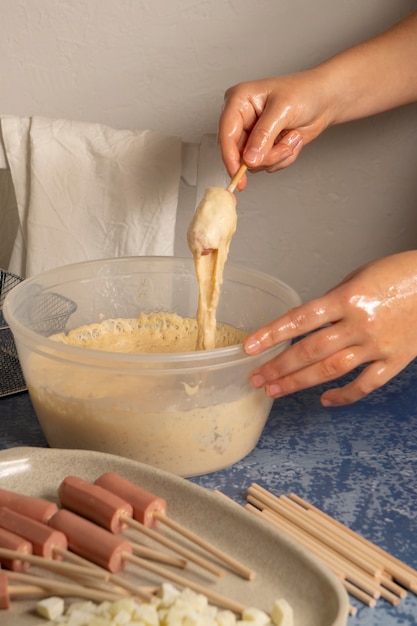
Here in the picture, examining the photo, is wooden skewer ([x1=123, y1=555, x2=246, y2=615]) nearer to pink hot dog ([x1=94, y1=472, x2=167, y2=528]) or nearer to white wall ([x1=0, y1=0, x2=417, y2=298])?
pink hot dog ([x1=94, y1=472, x2=167, y2=528])

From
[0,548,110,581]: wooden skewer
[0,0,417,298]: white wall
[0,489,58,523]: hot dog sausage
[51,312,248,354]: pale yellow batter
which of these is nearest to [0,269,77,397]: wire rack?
[51,312,248,354]: pale yellow batter

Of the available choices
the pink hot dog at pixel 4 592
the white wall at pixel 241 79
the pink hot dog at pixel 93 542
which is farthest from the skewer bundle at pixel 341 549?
the white wall at pixel 241 79

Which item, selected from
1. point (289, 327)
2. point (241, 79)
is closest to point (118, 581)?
point (289, 327)

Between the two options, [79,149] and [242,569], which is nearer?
[242,569]

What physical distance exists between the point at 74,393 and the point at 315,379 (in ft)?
1.11

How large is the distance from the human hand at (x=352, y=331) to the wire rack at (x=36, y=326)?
397 millimetres

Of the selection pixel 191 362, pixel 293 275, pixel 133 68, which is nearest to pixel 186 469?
pixel 191 362

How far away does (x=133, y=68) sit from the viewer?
73.9 inches

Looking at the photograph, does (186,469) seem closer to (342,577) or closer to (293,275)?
(342,577)

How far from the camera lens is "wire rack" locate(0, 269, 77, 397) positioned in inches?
53.8

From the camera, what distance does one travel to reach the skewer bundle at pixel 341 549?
0.98m

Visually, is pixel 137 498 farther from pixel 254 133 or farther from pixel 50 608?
pixel 254 133

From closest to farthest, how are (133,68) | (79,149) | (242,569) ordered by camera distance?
(242,569) → (79,149) → (133,68)

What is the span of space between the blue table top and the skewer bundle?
17 millimetres
